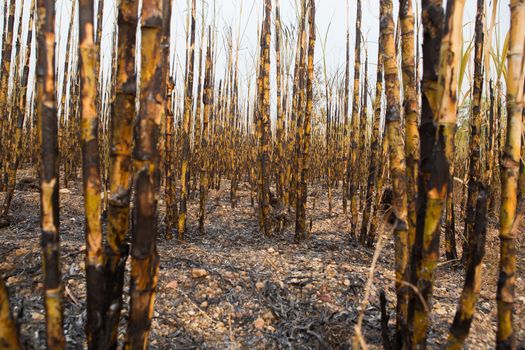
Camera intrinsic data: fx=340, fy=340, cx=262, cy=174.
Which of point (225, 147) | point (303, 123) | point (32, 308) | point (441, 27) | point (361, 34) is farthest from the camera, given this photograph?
point (225, 147)

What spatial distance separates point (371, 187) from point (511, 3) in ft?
7.02

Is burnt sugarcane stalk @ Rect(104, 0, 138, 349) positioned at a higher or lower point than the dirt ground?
higher

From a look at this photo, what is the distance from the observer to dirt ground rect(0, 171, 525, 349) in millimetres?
1230

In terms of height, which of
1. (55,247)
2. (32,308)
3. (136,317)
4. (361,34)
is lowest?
(32,308)

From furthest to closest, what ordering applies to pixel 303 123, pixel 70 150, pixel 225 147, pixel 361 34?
1. pixel 225 147
2. pixel 70 150
3. pixel 361 34
4. pixel 303 123

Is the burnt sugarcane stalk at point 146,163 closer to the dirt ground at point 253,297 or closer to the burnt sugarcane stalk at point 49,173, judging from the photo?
the burnt sugarcane stalk at point 49,173

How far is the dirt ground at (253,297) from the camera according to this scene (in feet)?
4.04

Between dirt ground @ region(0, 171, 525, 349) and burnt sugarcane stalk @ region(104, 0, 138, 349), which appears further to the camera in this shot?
dirt ground @ region(0, 171, 525, 349)

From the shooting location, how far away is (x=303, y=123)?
2.55 metres

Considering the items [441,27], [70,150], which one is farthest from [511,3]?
[70,150]

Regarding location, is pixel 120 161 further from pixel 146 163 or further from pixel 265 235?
pixel 265 235

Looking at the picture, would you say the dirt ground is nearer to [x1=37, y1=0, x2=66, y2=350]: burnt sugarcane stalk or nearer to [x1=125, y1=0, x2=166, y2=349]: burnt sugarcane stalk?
[x1=37, y1=0, x2=66, y2=350]: burnt sugarcane stalk

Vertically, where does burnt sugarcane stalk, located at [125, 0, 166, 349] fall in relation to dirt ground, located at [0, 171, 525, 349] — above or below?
above

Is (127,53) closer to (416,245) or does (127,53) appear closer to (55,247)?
(55,247)
